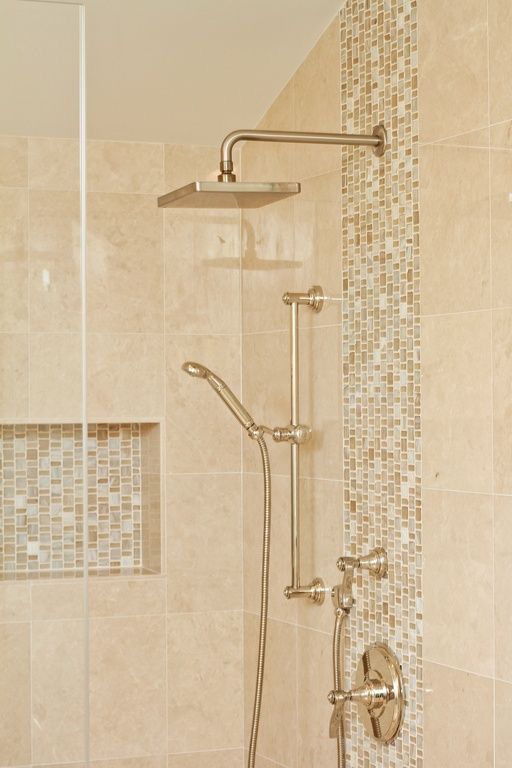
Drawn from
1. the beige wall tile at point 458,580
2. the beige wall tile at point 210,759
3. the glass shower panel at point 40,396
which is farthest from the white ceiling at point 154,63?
the beige wall tile at point 210,759

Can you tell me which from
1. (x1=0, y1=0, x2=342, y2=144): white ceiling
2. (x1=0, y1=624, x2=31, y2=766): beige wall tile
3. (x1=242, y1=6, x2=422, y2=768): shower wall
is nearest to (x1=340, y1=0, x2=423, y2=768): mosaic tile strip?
(x1=242, y1=6, x2=422, y2=768): shower wall

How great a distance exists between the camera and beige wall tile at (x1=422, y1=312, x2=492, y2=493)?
1.71 m

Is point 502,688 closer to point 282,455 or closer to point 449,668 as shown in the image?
point 449,668

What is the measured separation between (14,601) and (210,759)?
133 centimetres

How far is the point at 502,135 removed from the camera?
1.65 meters

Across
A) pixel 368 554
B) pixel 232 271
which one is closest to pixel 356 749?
pixel 368 554

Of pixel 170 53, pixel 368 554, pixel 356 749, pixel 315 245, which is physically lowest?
pixel 356 749

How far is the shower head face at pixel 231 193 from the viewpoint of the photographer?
1841mm

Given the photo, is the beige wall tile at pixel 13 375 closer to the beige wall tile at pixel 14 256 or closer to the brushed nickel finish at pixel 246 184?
the beige wall tile at pixel 14 256

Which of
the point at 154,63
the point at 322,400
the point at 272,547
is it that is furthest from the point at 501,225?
the point at 272,547

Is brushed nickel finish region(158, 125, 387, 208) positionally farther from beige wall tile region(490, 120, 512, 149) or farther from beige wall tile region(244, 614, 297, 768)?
beige wall tile region(244, 614, 297, 768)

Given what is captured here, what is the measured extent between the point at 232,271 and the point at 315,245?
0.52 metres

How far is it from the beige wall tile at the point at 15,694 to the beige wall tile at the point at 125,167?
1.45 m

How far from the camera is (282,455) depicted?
2.51m
